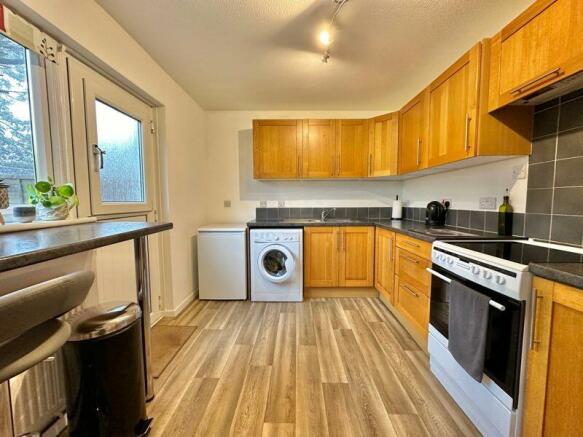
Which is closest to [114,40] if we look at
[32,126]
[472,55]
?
[32,126]

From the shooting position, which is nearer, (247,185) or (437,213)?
(437,213)

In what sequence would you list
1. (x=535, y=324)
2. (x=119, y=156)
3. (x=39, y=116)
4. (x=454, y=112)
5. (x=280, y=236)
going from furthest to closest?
(x=280, y=236), (x=119, y=156), (x=454, y=112), (x=39, y=116), (x=535, y=324)

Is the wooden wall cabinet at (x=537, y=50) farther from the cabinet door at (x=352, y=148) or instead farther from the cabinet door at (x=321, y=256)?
the cabinet door at (x=321, y=256)

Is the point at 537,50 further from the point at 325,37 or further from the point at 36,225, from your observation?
the point at 36,225

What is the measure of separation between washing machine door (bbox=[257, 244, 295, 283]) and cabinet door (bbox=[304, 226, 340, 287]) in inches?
8.7

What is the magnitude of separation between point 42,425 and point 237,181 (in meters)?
2.73

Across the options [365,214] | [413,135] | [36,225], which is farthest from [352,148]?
[36,225]

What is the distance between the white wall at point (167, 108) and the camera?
1348 millimetres

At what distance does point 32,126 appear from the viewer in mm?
1293

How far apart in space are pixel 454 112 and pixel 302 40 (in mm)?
1252

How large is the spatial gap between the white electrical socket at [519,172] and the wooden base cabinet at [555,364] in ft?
3.48

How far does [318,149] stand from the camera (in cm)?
306

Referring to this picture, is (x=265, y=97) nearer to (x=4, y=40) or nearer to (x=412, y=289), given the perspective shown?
(x=4, y=40)

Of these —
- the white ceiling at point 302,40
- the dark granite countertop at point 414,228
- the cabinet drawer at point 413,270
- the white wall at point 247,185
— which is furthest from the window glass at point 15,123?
the cabinet drawer at point 413,270
